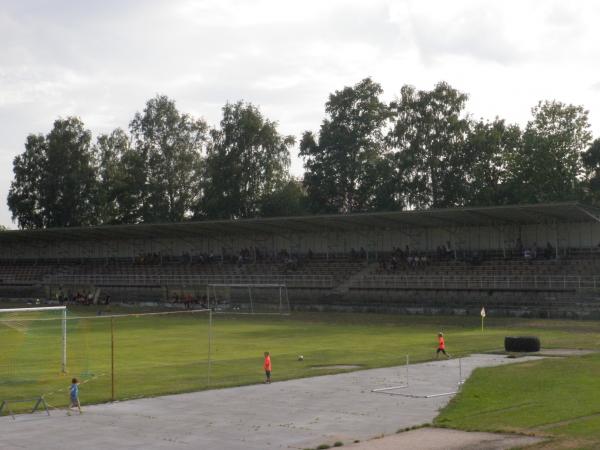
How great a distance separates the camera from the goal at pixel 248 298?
7050 centimetres

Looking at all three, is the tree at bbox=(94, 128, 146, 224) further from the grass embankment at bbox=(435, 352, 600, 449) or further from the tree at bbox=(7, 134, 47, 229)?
the grass embankment at bbox=(435, 352, 600, 449)

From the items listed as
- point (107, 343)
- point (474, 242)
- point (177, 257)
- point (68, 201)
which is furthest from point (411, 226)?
point (68, 201)

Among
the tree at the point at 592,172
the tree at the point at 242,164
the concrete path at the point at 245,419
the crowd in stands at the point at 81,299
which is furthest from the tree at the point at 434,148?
the concrete path at the point at 245,419

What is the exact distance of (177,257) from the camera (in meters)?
91.3

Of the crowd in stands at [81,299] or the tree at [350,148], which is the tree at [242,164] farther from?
the crowd in stands at [81,299]

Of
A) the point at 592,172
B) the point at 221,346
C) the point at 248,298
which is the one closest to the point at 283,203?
the point at 248,298

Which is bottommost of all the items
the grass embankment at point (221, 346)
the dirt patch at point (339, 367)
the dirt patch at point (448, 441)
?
the dirt patch at point (448, 441)

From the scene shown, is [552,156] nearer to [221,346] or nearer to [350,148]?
[350,148]

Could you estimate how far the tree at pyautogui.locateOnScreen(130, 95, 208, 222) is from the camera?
336ft

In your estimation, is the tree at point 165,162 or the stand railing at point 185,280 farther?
the tree at point 165,162

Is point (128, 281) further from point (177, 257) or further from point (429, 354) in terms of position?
point (429, 354)

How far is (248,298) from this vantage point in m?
73.7

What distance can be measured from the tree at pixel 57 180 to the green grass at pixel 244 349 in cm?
Answer: 4690

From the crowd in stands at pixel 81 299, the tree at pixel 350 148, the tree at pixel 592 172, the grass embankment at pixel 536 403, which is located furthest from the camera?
the tree at pixel 350 148
